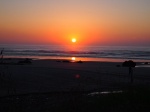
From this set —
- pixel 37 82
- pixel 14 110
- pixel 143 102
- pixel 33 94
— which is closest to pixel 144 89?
pixel 143 102

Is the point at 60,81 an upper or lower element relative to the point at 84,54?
upper

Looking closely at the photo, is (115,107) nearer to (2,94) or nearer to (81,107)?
(81,107)

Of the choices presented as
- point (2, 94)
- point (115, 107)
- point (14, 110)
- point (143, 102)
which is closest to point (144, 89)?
point (143, 102)

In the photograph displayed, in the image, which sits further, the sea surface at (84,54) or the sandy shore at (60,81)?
the sea surface at (84,54)

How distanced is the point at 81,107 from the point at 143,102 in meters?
1.68

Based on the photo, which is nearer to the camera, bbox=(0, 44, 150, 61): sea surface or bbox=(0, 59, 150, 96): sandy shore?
bbox=(0, 59, 150, 96): sandy shore

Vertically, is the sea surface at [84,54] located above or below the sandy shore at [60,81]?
below

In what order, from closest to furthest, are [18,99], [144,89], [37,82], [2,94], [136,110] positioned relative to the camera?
[136,110]
[144,89]
[18,99]
[2,94]
[37,82]

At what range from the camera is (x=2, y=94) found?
1116cm

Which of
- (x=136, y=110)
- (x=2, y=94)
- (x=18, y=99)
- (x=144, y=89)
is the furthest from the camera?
(x=2, y=94)

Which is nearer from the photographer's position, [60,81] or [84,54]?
[60,81]

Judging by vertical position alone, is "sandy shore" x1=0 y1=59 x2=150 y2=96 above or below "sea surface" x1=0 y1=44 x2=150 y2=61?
above

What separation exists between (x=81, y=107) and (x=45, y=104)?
1952 mm

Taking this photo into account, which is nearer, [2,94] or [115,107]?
[115,107]
